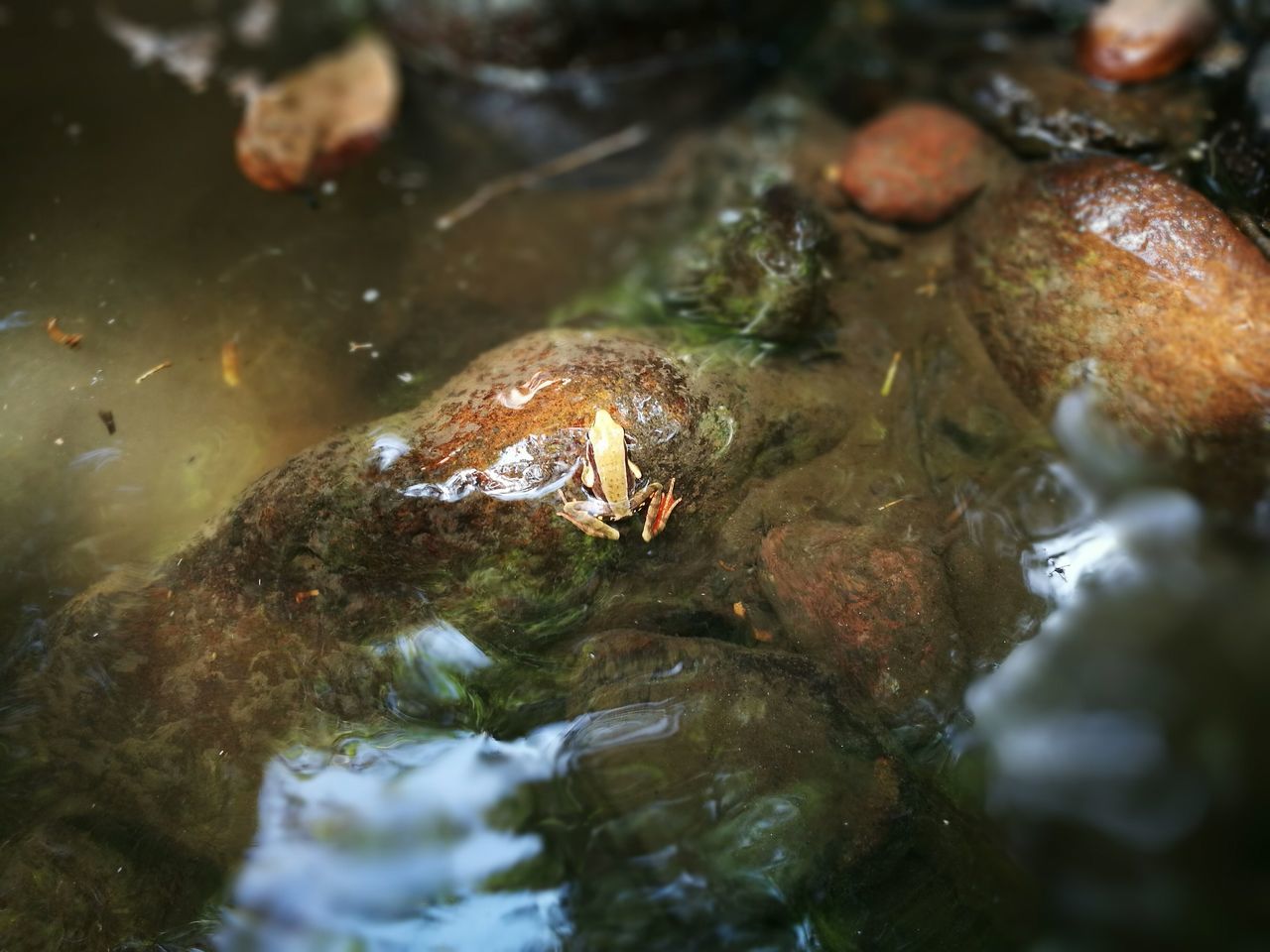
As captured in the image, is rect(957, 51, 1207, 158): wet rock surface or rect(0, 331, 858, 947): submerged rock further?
rect(957, 51, 1207, 158): wet rock surface

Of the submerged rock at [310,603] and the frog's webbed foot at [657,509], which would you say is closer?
the submerged rock at [310,603]

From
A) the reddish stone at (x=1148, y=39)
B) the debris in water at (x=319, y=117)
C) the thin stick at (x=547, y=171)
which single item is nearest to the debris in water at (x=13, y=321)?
the debris in water at (x=319, y=117)

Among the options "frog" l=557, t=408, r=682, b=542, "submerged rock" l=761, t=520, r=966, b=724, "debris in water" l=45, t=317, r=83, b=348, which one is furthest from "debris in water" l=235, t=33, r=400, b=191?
"submerged rock" l=761, t=520, r=966, b=724

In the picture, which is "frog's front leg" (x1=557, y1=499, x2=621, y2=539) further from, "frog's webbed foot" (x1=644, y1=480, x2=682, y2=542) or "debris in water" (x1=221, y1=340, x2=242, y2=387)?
"debris in water" (x1=221, y1=340, x2=242, y2=387)

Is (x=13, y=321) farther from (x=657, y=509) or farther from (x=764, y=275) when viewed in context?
(x=764, y=275)

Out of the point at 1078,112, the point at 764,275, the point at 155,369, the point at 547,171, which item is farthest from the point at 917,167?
the point at 155,369

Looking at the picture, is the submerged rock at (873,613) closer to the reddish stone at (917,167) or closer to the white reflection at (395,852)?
the white reflection at (395,852)
